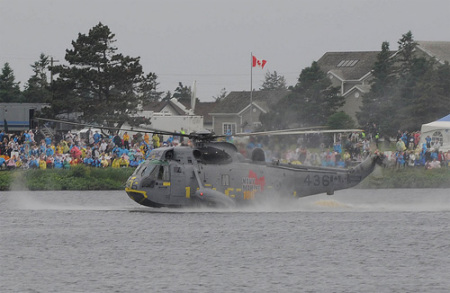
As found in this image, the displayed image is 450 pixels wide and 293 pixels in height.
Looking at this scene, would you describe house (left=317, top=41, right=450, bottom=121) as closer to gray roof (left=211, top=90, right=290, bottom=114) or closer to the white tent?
gray roof (left=211, top=90, right=290, bottom=114)

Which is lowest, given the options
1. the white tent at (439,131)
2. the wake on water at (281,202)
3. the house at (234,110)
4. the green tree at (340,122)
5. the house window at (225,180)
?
the wake on water at (281,202)

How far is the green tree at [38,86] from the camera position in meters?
129

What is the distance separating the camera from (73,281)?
2920 centimetres

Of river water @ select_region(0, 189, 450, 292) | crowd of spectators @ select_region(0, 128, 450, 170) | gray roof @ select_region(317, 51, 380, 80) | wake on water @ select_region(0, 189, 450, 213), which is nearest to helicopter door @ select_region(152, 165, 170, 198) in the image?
river water @ select_region(0, 189, 450, 292)

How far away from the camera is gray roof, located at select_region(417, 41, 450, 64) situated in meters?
106

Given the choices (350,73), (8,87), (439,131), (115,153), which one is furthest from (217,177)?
(8,87)

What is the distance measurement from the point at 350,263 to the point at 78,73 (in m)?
47.7

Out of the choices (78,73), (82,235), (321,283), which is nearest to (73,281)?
(321,283)

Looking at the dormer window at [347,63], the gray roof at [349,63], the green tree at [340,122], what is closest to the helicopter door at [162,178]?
the green tree at [340,122]

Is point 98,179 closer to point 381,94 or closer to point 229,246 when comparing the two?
point 229,246

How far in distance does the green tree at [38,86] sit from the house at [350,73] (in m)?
30.3

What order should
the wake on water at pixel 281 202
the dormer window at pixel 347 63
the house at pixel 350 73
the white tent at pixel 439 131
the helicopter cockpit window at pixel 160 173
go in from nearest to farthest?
the helicopter cockpit window at pixel 160 173 < the wake on water at pixel 281 202 < the white tent at pixel 439 131 < the house at pixel 350 73 < the dormer window at pixel 347 63

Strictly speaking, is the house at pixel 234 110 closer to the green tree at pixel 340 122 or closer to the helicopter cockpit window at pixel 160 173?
the green tree at pixel 340 122

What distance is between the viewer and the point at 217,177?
137 feet
